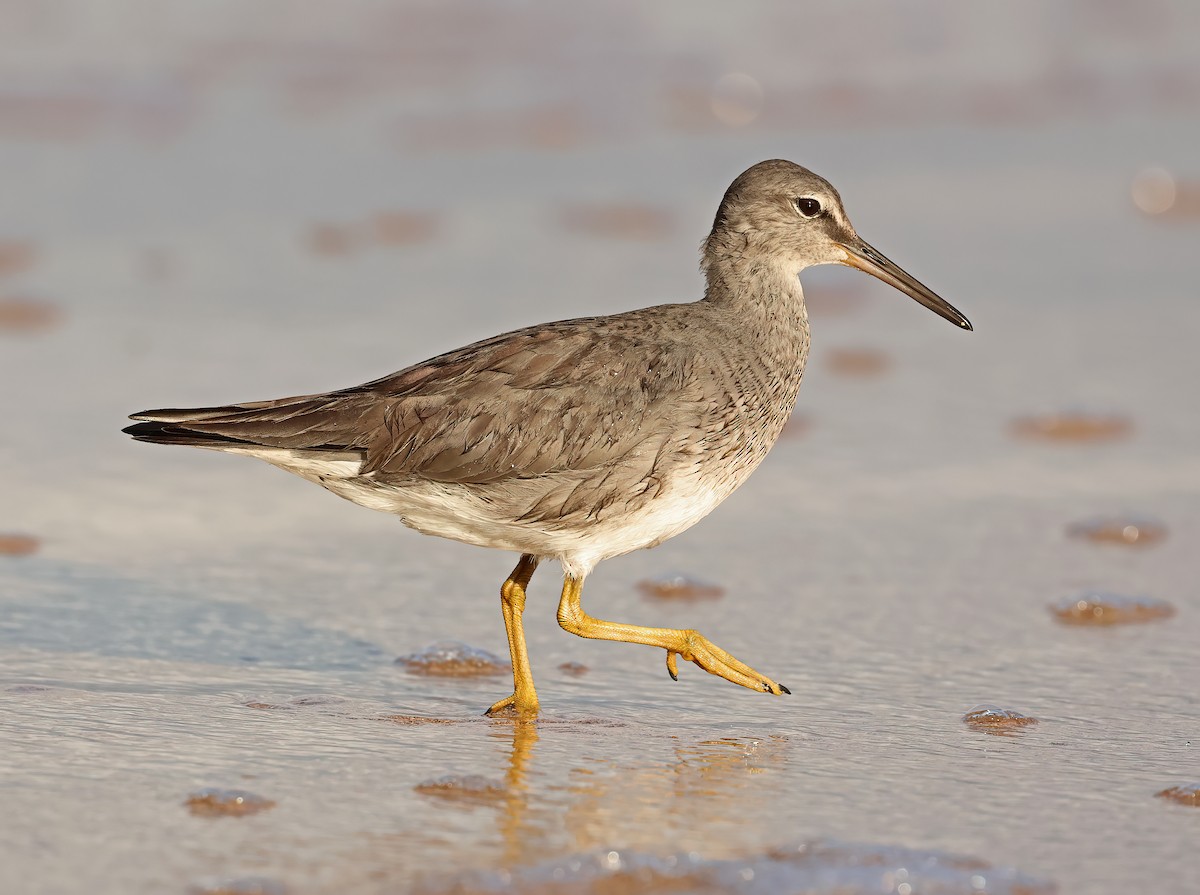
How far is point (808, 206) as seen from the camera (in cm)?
676

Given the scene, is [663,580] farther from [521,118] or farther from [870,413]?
[521,118]

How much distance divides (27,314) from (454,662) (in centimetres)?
467

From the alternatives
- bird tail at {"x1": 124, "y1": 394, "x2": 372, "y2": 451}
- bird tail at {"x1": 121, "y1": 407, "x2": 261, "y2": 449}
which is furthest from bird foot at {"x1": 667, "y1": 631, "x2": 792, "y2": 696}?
bird tail at {"x1": 121, "y1": 407, "x2": 261, "y2": 449}

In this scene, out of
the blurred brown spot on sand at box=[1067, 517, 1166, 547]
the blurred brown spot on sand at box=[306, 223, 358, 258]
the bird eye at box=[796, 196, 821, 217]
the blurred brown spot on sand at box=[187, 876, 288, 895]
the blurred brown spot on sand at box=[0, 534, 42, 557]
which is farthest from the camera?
the blurred brown spot on sand at box=[306, 223, 358, 258]

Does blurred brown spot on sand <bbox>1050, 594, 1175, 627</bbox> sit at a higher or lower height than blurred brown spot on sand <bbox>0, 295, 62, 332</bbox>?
lower

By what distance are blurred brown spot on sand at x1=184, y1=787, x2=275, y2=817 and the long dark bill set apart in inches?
Result: 121

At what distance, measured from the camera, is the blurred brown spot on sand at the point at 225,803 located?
4914mm

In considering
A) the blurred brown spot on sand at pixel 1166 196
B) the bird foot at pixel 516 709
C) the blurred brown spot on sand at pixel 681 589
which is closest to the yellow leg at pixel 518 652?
the bird foot at pixel 516 709

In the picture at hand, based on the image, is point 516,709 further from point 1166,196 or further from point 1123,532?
point 1166,196

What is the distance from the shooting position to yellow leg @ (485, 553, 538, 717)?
5980 mm

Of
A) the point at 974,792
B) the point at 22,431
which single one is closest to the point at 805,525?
the point at 974,792

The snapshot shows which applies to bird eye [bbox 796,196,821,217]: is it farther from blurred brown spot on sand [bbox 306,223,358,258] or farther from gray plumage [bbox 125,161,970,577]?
blurred brown spot on sand [bbox 306,223,358,258]

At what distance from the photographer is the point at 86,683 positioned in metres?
6.05

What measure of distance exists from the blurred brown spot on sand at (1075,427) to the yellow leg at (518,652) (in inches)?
132
